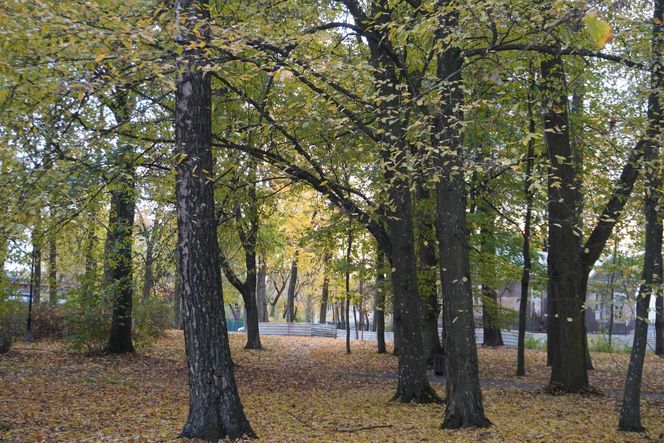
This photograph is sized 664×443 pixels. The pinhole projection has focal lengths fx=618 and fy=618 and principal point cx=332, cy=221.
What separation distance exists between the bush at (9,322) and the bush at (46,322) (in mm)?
2024

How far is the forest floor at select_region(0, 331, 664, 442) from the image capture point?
842 centimetres

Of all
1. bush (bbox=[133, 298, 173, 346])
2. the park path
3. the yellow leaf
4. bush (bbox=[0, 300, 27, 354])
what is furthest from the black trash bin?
the yellow leaf

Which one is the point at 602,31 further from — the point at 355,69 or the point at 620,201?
the point at 620,201

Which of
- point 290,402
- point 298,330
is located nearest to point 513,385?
point 290,402

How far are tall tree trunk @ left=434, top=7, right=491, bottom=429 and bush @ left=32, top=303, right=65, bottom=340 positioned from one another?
15.2m

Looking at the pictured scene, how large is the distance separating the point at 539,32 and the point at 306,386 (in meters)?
9.24

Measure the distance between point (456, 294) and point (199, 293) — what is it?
136 inches

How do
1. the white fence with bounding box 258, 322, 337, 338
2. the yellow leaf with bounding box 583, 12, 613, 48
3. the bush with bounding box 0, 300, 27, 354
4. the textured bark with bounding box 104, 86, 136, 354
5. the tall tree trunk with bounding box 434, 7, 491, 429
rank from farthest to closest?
the white fence with bounding box 258, 322, 337, 338 → the textured bark with bounding box 104, 86, 136, 354 → the bush with bounding box 0, 300, 27, 354 → the tall tree trunk with bounding box 434, 7, 491, 429 → the yellow leaf with bounding box 583, 12, 613, 48

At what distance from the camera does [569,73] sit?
44.6 ft

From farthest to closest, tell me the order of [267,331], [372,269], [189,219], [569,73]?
1. [267,331]
2. [372,269]
3. [569,73]
4. [189,219]

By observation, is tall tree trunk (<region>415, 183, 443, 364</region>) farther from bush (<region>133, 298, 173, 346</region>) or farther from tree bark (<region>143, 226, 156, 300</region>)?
bush (<region>133, 298, 173, 346</region>)

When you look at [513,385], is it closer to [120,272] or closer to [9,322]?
[120,272]

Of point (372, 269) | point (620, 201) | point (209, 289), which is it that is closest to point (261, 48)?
point (209, 289)

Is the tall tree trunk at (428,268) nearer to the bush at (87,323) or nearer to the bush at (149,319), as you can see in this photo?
the bush at (149,319)
